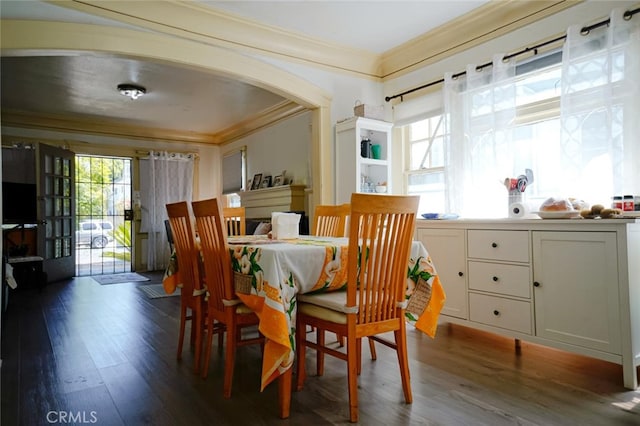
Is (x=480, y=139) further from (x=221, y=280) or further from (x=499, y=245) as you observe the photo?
(x=221, y=280)

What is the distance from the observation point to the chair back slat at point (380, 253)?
5.85 feet

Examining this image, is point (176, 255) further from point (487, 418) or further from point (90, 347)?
point (487, 418)

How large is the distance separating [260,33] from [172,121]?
3.89 m

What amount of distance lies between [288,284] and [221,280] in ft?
1.56

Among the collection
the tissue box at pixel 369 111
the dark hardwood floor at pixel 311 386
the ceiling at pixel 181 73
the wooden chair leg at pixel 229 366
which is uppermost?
the ceiling at pixel 181 73

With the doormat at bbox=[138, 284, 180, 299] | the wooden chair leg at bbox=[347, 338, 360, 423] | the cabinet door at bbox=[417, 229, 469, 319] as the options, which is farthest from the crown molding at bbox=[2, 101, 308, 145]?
the wooden chair leg at bbox=[347, 338, 360, 423]

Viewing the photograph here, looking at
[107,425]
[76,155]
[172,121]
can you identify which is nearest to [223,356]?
[107,425]

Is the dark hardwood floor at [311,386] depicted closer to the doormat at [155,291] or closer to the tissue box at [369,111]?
the doormat at [155,291]

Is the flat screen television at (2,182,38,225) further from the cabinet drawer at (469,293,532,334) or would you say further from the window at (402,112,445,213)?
the cabinet drawer at (469,293,532,334)

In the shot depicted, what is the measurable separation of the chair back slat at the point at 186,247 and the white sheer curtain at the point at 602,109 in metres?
2.52

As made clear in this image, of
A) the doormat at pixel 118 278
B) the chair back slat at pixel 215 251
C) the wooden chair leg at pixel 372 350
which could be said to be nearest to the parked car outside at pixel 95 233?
the doormat at pixel 118 278


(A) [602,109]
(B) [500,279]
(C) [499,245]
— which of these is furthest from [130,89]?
(A) [602,109]

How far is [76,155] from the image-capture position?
7.00 m

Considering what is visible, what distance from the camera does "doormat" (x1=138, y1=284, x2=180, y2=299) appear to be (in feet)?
15.8
